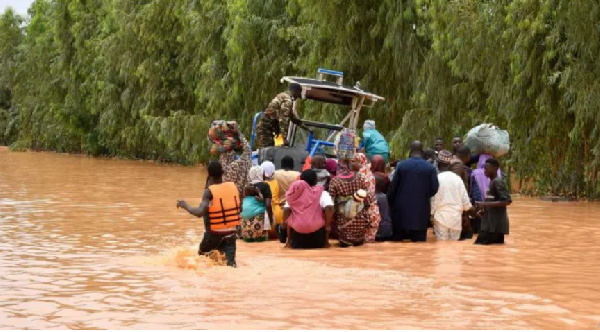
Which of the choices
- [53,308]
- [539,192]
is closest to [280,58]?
[539,192]

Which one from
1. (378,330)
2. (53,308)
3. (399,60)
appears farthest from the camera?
(399,60)

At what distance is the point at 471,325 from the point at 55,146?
201ft

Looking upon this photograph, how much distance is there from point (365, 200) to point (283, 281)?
3922mm

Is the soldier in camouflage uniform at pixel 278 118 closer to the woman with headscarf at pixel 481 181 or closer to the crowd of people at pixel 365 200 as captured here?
the crowd of people at pixel 365 200

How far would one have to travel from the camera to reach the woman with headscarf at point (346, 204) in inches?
632

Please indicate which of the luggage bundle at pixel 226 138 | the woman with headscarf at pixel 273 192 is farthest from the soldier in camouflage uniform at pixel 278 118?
the woman with headscarf at pixel 273 192

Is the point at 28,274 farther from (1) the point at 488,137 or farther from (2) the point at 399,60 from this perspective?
(2) the point at 399,60

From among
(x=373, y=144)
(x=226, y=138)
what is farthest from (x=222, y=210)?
(x=373, y=144)

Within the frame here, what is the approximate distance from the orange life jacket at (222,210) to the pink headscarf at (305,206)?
8.65 feet

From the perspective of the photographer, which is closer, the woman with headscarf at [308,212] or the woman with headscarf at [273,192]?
the woman with headscarf at [308,212]

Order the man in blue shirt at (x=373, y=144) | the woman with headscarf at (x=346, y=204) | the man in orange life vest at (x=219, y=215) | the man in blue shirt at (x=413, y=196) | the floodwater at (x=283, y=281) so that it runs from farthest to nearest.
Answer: the man in blue shirt at (x=373, y=144)
the man in blue shirt at (x=413, y=196)
the woman with headscarf at (x=346, y=204)
the man in orange life vest at (x=219, y=215)
the floodwater at (x=283, y=281)

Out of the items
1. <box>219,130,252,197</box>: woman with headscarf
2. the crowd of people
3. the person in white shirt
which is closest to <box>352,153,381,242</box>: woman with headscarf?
the crowd of people

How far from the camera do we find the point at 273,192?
1670 cm

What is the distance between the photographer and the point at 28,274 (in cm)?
1302
